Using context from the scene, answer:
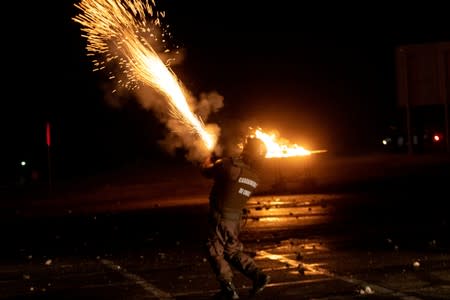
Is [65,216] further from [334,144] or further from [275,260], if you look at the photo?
[334,144]

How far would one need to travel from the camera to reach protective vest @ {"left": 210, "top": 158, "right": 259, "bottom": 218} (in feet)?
30.2

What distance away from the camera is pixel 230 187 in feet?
30.3

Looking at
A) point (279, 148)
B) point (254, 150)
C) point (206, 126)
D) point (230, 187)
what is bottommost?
point (230, 187)

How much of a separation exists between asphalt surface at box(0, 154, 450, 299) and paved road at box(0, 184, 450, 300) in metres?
0.02

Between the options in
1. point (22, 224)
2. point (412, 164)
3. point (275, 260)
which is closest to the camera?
point (275, 260)

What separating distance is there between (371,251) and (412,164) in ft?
88.5

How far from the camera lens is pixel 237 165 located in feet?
30.6

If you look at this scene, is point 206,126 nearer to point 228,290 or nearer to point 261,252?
point 261,252

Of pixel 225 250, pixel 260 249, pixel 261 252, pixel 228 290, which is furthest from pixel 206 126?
pixel 228 290

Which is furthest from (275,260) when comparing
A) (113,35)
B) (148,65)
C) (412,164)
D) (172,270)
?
(412,164)

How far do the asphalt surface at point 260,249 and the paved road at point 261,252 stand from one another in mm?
18

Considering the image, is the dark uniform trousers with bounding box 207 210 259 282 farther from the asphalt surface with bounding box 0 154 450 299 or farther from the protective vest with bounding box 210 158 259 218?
the asphalt surface with bounding box 0 154 450 299

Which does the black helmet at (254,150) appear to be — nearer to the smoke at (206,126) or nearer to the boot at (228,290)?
the smoke at (206,126)

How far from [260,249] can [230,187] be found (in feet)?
14.7
